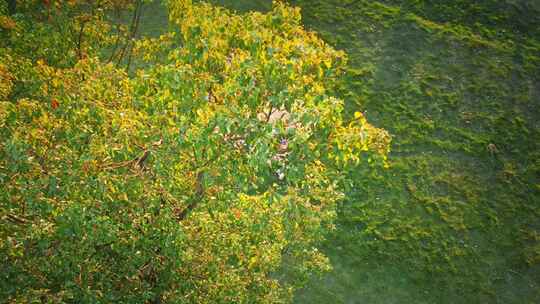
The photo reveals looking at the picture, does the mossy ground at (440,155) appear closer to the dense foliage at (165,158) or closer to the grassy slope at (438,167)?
the grassy slope at (438,167)

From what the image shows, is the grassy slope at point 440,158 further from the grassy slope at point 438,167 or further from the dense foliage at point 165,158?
the dense foliage at point 165,158

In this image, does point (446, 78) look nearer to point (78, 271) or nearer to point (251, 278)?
point (251, 278)

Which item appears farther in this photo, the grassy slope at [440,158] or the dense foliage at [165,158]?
the grassy slope at [440,158]

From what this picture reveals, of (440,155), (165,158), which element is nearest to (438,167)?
(440,155)

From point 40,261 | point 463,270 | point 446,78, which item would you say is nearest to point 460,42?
point 446,78

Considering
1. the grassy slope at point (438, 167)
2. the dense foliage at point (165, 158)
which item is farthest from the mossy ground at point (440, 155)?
the dense foliage at point (165, 158)

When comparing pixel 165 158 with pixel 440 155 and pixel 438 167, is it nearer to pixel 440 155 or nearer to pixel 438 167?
pixel 438 167

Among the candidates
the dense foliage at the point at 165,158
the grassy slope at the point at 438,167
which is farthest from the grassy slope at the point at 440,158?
the dense foliage at the point at 165,158
